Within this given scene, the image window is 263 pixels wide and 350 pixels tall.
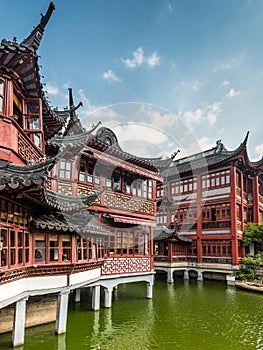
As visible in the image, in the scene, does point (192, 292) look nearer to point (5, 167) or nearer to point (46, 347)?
point (46, 347)

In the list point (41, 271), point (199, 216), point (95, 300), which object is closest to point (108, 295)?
point (95, 300)

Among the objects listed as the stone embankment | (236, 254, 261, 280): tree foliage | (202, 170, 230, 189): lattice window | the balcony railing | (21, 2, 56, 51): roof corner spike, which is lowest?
the stone embankment

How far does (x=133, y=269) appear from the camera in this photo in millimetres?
14125

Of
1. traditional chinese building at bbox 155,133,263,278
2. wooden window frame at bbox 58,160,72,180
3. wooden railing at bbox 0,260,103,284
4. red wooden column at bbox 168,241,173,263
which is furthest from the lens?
red wooden column at bbox 168,241,173,263

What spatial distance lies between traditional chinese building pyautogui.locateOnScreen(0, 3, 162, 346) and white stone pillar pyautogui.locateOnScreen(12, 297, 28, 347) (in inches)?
0.9

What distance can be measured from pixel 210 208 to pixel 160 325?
14.7 m

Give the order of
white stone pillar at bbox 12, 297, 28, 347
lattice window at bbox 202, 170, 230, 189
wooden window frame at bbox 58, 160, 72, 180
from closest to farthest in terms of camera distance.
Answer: white stone pillar at bbox 12, 297, 28, 347 < wooden window frame at bbox 58, 160, 72, 180 < lattice window at bbox 202, 170, 230, 189

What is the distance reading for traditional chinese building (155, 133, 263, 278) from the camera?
22.8 m

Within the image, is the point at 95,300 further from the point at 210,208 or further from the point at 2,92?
the point at 210,208

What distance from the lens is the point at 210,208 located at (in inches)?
958

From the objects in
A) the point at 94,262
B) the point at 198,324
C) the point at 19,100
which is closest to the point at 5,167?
the point at 19,100

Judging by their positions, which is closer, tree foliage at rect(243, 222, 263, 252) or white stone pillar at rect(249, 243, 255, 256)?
tree foliage at rect(243, 222, 263, 252)

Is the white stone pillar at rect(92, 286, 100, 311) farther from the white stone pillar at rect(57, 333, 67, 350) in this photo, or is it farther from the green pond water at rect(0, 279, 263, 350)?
the white stone pillar at rect(57, 333, 67, 350)

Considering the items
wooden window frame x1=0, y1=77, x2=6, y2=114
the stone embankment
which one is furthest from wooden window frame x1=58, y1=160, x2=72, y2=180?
the stone embankment
